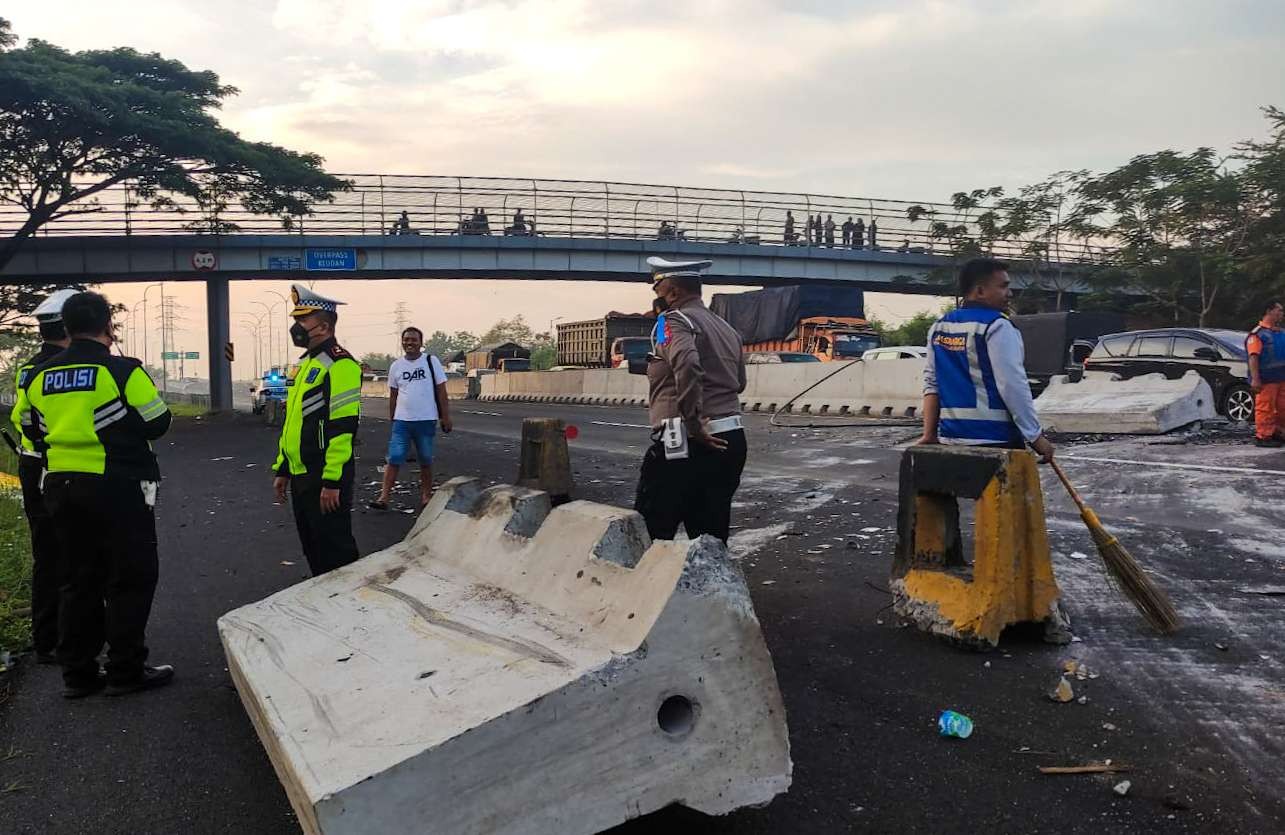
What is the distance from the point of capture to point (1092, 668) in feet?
13.2

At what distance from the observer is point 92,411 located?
4.06m

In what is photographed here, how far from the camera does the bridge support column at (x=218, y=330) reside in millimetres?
37875

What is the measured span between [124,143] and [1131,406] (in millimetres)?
28484

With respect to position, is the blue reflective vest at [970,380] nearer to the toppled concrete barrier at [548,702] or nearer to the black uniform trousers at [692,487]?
the black uniform trousers at [692,487]

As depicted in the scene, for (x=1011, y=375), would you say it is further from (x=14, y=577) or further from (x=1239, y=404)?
(x=1239, y=404)

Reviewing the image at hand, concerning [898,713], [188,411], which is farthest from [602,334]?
[898,713]

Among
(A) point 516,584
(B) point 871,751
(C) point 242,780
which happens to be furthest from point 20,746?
(B) point 871,751

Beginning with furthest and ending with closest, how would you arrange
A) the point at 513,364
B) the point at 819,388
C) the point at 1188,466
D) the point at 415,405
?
the point at 513,364, the point at 819,388, the point at 1188,466, the point at 415,405

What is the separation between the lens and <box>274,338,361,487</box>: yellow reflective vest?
4.54 metres

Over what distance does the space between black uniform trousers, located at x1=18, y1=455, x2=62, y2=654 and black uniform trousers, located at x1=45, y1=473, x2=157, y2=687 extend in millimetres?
449

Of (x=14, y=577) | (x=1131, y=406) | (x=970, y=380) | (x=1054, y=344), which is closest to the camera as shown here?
(x=970, y=380)

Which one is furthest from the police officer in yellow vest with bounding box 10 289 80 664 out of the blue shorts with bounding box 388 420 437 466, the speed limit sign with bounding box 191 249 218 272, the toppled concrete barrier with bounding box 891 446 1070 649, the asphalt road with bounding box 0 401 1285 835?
the speed limit sign with bounding box 191 249 218 272

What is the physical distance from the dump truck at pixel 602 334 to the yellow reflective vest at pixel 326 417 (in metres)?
33.7

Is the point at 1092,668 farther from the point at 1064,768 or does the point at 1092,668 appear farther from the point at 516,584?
the point at 516,584
